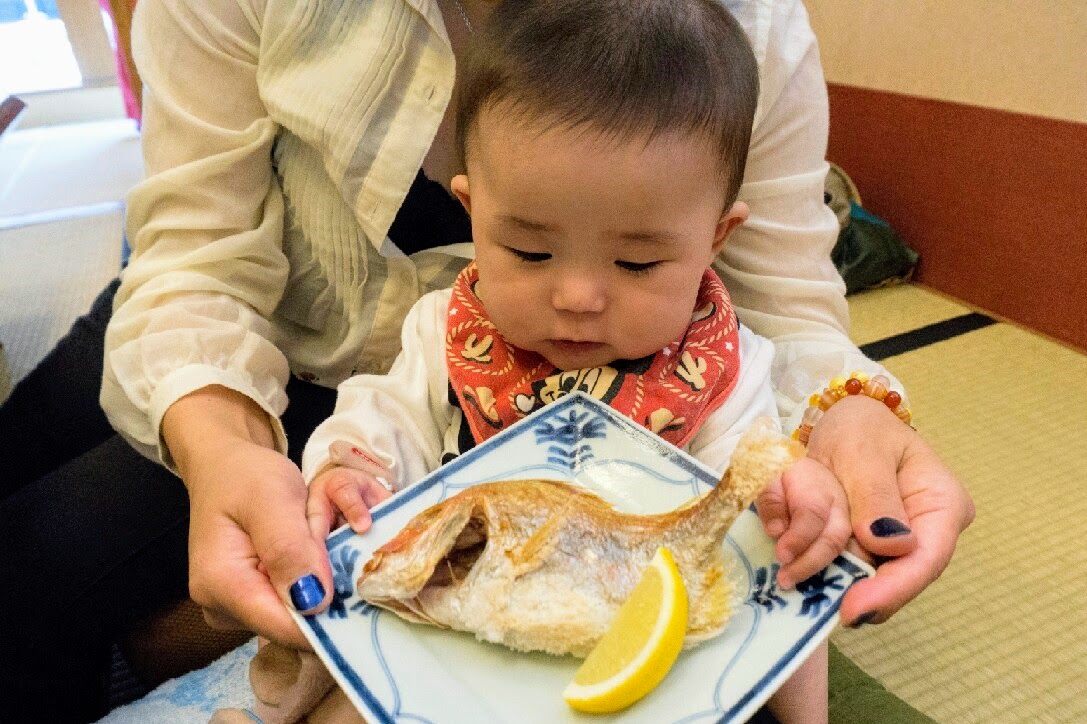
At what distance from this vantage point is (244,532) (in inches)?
28.4

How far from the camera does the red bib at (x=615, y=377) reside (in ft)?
2.90

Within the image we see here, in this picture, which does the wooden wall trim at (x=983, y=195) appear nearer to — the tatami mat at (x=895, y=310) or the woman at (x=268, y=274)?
the tatami mat at (x=895, y=310)

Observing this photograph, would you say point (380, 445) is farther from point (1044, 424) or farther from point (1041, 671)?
point (1044, 424)

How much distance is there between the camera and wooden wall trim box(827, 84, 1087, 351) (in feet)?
6.24

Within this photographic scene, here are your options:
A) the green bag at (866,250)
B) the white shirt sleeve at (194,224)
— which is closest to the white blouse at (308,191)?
the white shirt sleeve at (194,224)

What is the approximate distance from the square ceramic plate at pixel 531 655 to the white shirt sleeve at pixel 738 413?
6.8 inches

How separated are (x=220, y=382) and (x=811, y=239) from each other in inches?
34.0

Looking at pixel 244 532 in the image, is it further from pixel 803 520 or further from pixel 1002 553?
pixel 1002 553

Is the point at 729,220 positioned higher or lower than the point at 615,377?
higher

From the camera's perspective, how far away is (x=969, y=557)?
1.41 m

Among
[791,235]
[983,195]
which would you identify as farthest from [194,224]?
[983,195]

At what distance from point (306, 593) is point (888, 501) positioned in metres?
0.53

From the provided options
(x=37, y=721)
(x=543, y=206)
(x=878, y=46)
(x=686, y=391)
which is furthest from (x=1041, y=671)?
(x=878, y=46)

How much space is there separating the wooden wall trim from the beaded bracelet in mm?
1382
